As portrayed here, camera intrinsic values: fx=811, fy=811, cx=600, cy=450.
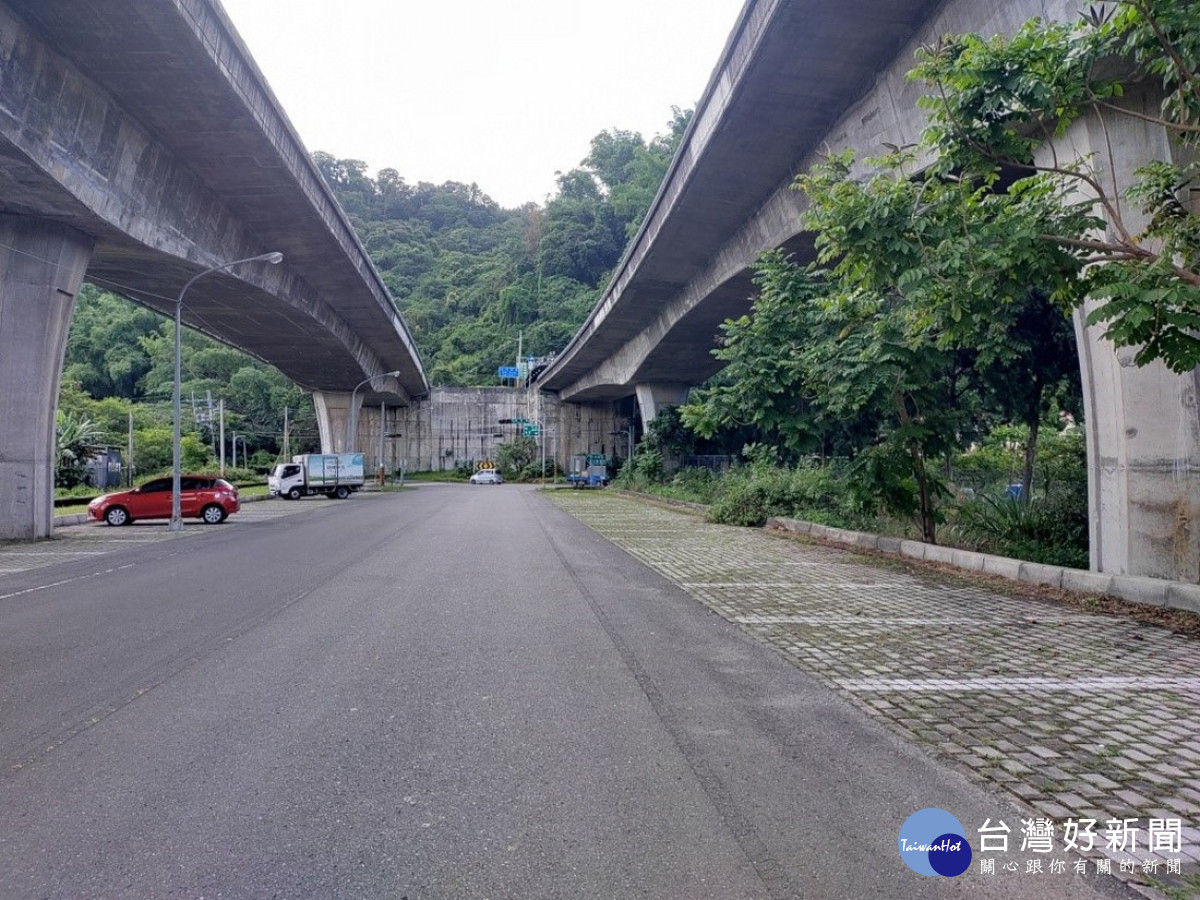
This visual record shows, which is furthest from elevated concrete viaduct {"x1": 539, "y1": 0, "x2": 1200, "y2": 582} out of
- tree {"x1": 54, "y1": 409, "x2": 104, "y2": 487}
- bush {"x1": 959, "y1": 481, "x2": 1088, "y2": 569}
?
tree {"x1": 54, "y1": 409, "x2": 104, "y2": 487}

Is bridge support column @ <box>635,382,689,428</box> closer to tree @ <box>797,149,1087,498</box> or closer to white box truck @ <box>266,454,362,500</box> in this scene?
white box truck @ <box>266,454,362,500</box>

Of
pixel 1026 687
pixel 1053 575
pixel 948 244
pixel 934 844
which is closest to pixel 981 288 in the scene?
pixel 948 244

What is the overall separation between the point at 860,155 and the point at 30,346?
18.0 m

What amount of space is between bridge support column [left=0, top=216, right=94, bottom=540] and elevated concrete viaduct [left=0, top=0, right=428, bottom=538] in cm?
3

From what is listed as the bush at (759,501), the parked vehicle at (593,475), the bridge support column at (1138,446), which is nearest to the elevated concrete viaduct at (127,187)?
the bridge support column at (1138,446)

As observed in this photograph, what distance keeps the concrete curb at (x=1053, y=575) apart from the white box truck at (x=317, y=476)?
34246 millimetres

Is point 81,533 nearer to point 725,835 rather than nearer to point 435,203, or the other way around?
point 725,835

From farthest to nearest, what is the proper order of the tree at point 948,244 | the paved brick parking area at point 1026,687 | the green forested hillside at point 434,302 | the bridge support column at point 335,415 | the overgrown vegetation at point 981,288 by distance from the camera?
the green forested hillside at point 434,302 → the bridge support column at point 335,415 → the tree at point 948,244 → the overgrown vegetation at point 981,288 → the paved brick parking area at point 1026,687

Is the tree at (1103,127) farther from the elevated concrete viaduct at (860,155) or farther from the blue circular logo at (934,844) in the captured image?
the blue circular logo at (934,844)

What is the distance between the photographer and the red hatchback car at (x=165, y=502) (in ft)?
79.2

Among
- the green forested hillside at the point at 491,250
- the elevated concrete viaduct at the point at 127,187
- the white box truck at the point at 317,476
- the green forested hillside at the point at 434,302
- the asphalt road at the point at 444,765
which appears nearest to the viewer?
the asphalt road at the point at 444,765

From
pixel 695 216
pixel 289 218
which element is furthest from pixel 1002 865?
pixel 289 218

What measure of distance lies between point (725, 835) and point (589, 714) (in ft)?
6.06

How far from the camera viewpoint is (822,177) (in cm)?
1006
